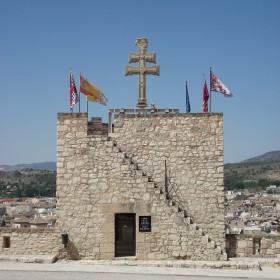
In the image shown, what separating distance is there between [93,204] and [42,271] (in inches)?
119

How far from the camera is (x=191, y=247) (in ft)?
58.2

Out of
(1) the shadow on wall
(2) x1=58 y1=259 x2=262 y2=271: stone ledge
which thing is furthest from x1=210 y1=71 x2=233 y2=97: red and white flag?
(1) the shadow on wall

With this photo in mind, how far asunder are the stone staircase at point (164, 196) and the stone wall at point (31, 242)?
3610 millimetres

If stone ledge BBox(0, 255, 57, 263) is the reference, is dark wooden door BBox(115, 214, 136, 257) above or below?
above

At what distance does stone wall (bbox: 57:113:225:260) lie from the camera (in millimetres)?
17922

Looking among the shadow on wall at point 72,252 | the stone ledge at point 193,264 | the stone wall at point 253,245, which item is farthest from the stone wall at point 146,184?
the stone wall at point 253,245

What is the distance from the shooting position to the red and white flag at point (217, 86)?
1989 cm

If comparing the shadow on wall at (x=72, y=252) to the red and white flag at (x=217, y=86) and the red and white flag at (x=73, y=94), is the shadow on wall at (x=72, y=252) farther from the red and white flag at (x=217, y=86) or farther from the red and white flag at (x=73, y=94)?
the red and white flag at (x=217, y=86)

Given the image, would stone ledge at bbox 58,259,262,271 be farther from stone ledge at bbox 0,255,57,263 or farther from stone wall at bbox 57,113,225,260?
stone ledge at bbox 0,255,57,263

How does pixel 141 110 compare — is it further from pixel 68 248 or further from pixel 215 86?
pixel 68 248

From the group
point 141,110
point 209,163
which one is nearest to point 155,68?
point 141,110

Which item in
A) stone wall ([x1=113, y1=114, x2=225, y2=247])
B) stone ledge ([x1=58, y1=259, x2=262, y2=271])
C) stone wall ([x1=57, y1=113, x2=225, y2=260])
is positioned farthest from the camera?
stone wall ([x1=113, y1=114, x2=225, y2=247])

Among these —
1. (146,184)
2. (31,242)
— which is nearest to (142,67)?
(146,184)

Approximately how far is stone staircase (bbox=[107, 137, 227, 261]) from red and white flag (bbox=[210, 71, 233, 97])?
13.9 feet
